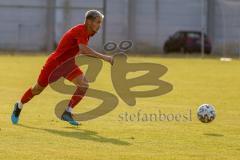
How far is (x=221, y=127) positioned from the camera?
13.7m

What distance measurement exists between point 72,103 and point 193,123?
98.9 inches

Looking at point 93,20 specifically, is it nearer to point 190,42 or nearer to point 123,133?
point 123,133

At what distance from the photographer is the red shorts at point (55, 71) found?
1340cm

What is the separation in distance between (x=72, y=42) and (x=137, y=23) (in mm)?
47670

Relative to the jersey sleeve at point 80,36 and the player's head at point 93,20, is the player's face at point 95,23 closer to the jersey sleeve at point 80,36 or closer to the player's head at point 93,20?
the player's head at point 93,20

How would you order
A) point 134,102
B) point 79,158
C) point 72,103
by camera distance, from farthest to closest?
point 134,102 < point 72,103 < point 79,158

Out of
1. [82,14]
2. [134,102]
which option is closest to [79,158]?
[134,102]

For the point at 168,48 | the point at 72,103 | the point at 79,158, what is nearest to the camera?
the point at 79,158

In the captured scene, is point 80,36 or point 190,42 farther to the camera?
point 190,42

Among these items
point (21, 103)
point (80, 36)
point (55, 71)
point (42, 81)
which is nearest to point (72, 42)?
point (80, 36)

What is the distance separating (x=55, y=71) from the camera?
44.6ft

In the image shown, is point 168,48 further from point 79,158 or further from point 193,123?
point 79,158

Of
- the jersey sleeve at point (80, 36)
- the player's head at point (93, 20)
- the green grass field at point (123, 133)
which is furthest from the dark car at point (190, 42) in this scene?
the player's head at point (93, 20)

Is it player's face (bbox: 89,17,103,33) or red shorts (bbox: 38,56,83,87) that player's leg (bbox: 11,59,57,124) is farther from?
player's face (bbox: 89,17,103,33)
